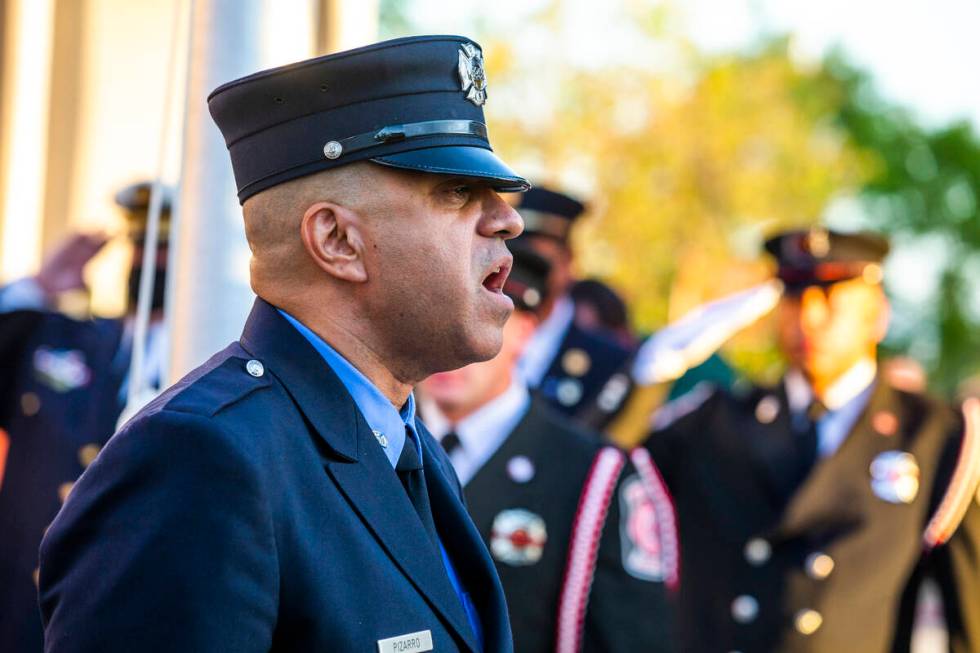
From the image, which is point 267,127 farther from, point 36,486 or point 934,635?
point 934,635

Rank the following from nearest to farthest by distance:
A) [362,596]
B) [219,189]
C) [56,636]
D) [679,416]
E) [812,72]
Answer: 1. [56,636]
2. [362,596]
3. [219,189]
4. [679,416]
5. [812,72]

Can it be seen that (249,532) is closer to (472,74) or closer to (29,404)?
(472,74)

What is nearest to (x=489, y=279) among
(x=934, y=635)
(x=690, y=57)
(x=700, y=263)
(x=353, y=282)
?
(x=353, y=282)

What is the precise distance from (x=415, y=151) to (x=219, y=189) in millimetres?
836

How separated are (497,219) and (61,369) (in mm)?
2556

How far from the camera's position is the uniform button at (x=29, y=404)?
4035 millimetres

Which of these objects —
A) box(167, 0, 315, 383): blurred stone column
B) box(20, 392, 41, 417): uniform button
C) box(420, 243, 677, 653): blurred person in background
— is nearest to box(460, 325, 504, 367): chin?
box(167, 0, 315, 383): blurred stone column

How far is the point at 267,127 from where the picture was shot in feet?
6.32

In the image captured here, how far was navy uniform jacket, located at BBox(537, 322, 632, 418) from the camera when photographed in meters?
5.78

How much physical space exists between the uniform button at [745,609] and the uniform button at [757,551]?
0.13 metres

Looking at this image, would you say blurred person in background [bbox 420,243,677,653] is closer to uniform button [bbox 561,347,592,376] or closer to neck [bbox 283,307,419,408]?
neck [bbox 283,307,419,408]

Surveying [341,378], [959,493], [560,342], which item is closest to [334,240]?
[341,378]

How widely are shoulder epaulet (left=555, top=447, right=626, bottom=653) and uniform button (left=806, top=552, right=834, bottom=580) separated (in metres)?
1.35

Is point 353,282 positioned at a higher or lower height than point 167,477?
higher
